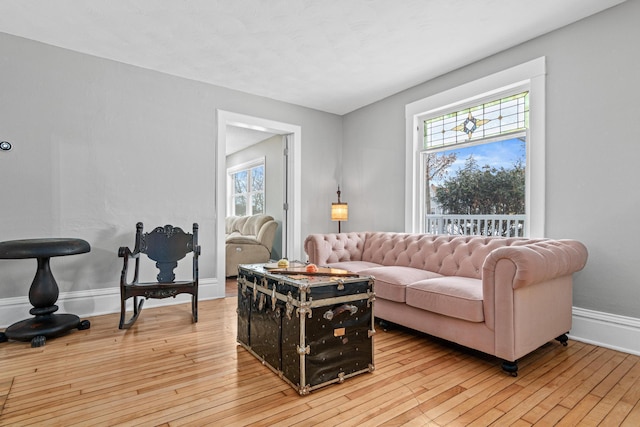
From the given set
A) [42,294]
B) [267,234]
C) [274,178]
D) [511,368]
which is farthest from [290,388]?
[274,178]

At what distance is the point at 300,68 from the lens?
366 centimetres

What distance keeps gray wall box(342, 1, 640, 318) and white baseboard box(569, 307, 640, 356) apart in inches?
2.3

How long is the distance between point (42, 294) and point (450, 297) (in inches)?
126

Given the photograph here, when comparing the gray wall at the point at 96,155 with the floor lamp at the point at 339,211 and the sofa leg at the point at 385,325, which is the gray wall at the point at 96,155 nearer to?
the floor lamp at the point at 339,211

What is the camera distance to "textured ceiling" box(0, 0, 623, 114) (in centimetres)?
258

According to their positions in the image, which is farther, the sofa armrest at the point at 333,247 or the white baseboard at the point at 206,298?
the sofa armrest at the point at 333,247

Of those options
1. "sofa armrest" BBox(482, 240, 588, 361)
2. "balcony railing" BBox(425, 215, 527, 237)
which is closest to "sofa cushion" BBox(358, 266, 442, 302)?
"sofa armrest" BBox(482, 240, 588, 361)

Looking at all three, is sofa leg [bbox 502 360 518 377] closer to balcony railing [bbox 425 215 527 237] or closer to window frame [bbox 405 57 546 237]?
window frame [bbox 405 57 546 237]

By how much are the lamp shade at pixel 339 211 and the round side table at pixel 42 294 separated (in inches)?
119

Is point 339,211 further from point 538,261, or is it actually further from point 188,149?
point 538,261

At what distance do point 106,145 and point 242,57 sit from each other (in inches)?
65.6

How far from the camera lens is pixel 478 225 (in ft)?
11.9

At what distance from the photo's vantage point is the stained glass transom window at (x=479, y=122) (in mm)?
3226

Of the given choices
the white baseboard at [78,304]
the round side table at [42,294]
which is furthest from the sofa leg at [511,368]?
the white baseboard at [78,304]
